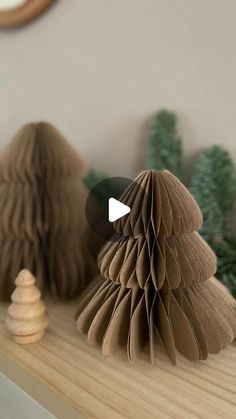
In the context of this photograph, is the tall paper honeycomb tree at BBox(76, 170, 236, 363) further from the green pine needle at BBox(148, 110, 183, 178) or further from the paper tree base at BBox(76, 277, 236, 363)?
the green pine needle at BBox(148, 110, 183, 178)

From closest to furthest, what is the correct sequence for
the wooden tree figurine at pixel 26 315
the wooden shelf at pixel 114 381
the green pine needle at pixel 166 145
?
1. the wooden shelf at pixel 114 381
2. the wooden tree figurine at pixel 26 315
3. the green pine needle at pixel 166 145

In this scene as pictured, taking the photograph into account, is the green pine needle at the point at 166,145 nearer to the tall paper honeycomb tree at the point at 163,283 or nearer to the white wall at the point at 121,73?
the white wall at the point at 121,73

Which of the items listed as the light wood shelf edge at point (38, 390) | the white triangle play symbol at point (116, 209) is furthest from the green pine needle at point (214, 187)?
the light wood shelf edge at point (38, 390)

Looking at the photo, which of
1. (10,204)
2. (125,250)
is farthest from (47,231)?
(125,250)

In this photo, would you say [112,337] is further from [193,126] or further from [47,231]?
[193,126]

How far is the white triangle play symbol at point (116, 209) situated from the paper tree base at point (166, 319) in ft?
0.24

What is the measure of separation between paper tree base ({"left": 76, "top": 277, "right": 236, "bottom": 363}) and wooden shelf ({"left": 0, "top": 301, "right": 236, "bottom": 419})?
0.01 meters

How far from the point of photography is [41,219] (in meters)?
0.56

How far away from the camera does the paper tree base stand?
0.41 m

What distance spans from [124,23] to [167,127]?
0.59ft
